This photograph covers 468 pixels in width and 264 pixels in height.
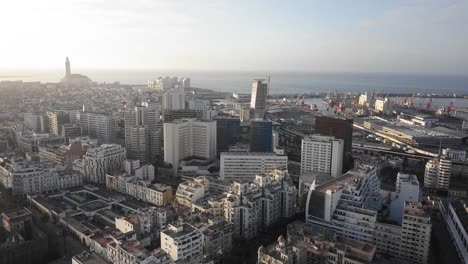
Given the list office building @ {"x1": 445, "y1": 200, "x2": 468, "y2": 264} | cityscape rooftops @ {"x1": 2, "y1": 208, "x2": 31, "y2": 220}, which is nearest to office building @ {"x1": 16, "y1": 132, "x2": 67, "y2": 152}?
cityscape rooftops @ {"x1": 2, "y1": 208, "x2": 31, "y2": 220}

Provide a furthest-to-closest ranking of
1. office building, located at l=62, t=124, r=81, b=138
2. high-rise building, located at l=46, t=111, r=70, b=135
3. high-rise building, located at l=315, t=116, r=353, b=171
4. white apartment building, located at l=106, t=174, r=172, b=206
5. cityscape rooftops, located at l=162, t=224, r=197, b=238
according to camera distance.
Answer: high-rise building, located at l=46, t=111, r=70, b=135, office building, located at l=62, t=124, r=81, b=138, high-rise building, located at l=315, t=116, r=353, b=171, white apartment building, located at l=106, t=174, r=172, b=206, cityscape rooftops, located at l=162, t=224, r=197, b=238

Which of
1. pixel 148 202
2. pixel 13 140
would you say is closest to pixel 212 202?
pixel 148 202

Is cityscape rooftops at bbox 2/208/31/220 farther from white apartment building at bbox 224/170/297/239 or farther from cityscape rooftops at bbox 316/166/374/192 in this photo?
cityscape rooftops at bbox 316/166/374/192

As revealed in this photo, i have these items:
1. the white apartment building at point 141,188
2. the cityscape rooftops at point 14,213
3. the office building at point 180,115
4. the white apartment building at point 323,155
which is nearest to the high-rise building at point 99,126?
the office building at point 180,115

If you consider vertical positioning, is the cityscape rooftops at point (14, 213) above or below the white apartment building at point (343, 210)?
below

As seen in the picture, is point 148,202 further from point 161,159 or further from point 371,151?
point 371,151

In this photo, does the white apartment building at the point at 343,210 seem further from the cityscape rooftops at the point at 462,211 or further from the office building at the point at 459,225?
the cityscape rooftops at the point at 462,211
